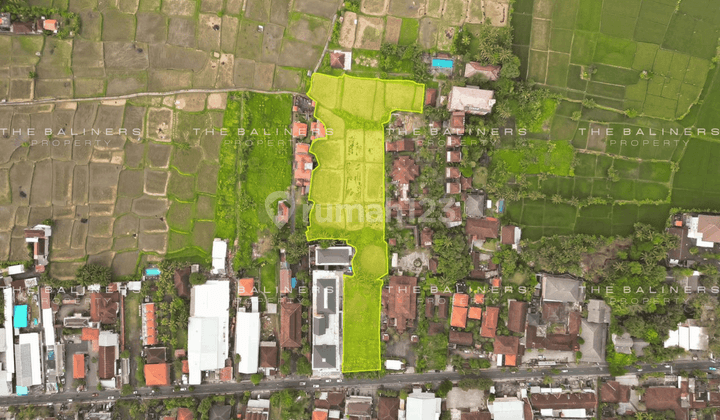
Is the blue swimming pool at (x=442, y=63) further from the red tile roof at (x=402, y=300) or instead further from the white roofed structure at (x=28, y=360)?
the white roofed structure at (x=28, y=360)

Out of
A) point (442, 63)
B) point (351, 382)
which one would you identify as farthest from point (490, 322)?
point (442, 63)

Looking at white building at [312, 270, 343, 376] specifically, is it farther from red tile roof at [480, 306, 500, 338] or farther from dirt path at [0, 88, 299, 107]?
dirt path at [0, 88, 299, 107]

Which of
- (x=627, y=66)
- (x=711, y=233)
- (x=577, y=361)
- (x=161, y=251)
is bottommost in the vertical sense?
(x=577, y=361)

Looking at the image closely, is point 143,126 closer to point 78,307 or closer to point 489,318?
point 78,307

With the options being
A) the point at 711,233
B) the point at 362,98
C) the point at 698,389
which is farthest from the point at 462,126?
the point at 698,389

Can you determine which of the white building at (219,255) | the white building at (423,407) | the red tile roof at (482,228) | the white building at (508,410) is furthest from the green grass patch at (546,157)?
the white building at (219,255)
